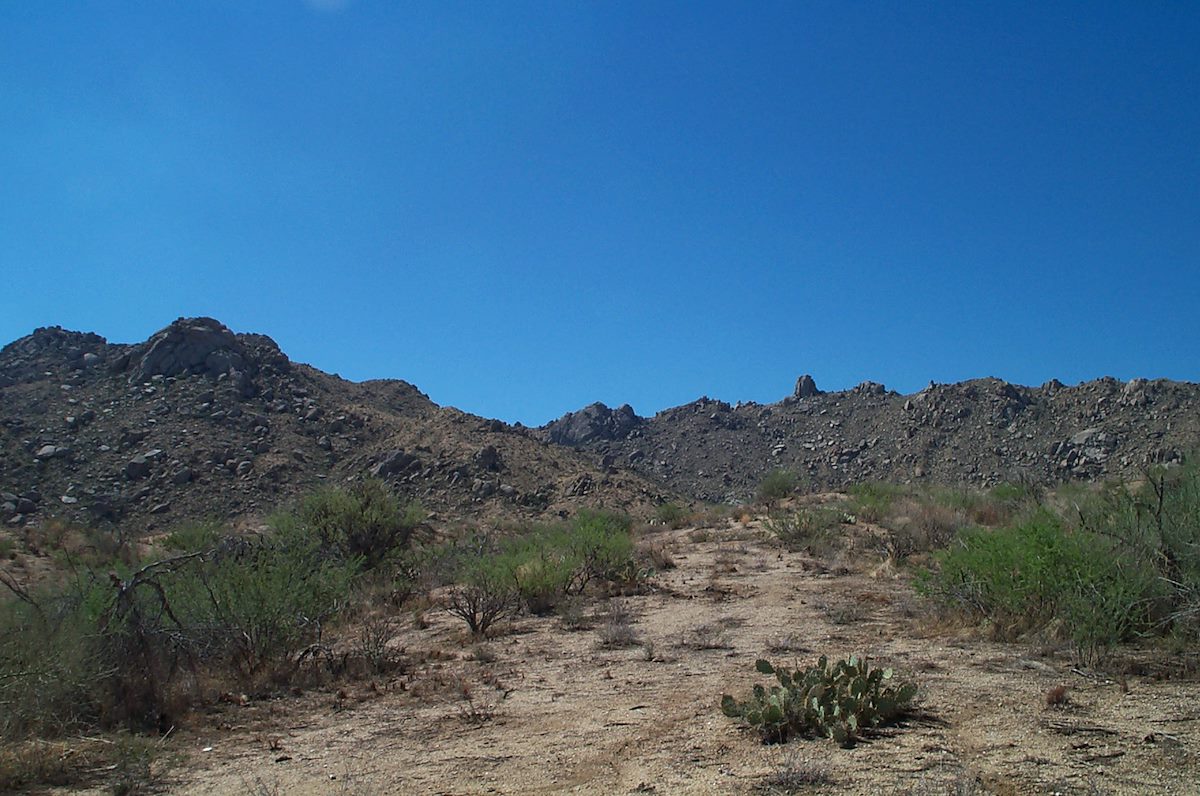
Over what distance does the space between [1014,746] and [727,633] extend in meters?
5.73

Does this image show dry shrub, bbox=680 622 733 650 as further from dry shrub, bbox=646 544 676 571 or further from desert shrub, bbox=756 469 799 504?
desert shrub, bbox=756 469 799 504

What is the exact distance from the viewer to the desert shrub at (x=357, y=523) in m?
19.5

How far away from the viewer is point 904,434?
48.2 meters

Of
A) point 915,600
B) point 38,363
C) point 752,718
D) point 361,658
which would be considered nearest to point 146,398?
point 38,363

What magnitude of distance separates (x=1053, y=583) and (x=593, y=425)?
54.3 metres

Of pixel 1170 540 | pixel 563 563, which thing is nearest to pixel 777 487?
pixel 563 563

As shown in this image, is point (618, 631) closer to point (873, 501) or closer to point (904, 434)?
point (873, 501)

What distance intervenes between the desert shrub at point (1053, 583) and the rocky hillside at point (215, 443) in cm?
2538

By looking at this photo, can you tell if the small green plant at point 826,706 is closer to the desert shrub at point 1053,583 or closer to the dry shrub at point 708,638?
the desert shrub at point 1053,583

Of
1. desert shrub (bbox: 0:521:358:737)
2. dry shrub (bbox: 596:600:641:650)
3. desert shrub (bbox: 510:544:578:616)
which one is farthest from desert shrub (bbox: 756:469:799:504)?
desert shrub (bbox: 0:521:358:737)

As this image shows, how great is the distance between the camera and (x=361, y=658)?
33.3 ft

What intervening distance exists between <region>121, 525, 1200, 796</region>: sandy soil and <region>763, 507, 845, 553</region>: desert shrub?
8810mm

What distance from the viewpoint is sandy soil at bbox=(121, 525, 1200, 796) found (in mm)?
5363

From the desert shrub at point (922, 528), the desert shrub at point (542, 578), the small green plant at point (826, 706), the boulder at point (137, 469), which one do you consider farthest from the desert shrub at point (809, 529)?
the boulder at point (137, 469)
